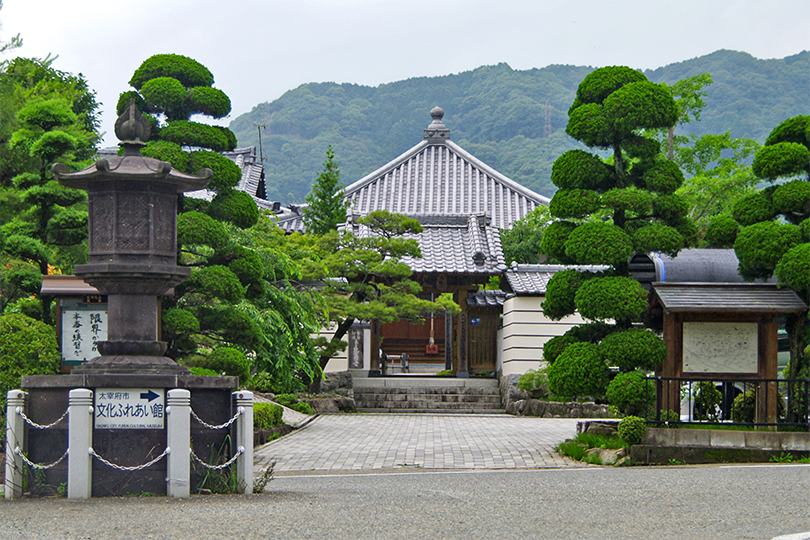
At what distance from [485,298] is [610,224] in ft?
37.7

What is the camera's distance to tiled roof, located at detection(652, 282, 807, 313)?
39.5 ft

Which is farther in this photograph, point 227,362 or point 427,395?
point 427,395

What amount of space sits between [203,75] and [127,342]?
6.00 m

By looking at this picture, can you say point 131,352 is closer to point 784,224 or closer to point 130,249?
point 130,249

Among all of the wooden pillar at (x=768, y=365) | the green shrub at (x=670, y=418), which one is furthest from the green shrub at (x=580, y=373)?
the wooden pillar at (x=768, y=365)

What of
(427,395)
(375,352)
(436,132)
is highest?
(436,132)

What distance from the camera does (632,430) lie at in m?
11.0

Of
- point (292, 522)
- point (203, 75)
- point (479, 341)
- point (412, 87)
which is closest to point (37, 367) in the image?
point (203, 75)

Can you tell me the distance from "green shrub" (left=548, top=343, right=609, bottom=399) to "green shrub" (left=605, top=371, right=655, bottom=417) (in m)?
0.27

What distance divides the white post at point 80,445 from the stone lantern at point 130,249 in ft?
2.25

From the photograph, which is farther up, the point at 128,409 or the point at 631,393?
the point at 128,409

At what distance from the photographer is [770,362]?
12344 millimetres

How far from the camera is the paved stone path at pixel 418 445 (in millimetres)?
11648

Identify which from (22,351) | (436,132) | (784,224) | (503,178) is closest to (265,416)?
(22,351)
